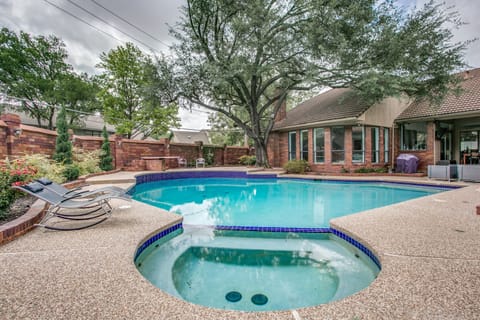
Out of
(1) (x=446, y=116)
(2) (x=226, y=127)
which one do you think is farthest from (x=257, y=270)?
(2) (x=226, y=127)

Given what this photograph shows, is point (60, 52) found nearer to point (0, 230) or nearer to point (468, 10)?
point (0, 230)

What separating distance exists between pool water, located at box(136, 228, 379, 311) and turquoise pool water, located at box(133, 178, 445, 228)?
106 centimetres

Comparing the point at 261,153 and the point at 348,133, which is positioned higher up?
the point at 348,133

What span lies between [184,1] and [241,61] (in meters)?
4.61

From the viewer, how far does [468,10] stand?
934 cm

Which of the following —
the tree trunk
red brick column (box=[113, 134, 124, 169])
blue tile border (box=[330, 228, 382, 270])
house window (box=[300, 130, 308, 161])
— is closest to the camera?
blue tile border (box=[330, 228, 382, 270])

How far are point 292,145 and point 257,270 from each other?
12.8 metres

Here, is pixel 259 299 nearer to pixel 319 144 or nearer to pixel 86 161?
pixel 86 161

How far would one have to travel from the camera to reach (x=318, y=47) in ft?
33.0

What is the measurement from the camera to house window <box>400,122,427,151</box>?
11.8 meters

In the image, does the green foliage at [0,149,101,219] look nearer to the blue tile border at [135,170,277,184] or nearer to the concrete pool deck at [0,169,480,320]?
the concrete pool deck at [0,169,480,320]

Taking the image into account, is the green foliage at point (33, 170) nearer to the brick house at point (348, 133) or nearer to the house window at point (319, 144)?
the brick house at point (348, 133)

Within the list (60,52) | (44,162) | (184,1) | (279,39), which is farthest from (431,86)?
(60,52)

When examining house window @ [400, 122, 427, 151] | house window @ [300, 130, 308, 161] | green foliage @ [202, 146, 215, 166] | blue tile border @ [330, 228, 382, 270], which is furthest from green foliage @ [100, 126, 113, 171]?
house window @ [400, 122, 427, 151]
